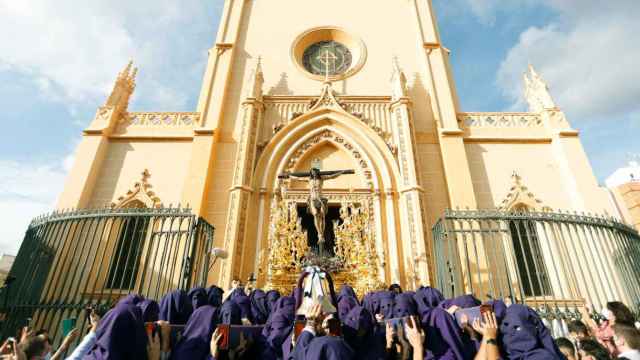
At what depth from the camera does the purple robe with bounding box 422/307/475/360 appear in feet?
10.1

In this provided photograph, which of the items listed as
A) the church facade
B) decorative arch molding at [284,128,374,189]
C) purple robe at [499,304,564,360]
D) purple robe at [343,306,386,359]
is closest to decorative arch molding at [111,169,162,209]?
the church facade

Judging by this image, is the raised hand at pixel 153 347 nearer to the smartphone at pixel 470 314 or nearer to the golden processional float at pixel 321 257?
the smartphone at pixel 470 314

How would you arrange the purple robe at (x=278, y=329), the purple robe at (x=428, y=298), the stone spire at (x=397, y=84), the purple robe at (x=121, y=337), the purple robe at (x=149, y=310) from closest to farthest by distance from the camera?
the purple robe at (x=121, y=337)
the purple robe at (x=278, y=329)
the purple robe at (x=149, y=310)
the purple robe at (x=428, y=298)
the stone spire at (x=397, y=84)

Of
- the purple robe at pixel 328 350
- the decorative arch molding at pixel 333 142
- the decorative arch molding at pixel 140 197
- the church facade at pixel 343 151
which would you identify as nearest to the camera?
the purple robe at pixel 328 350

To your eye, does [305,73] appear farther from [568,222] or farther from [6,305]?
[6,305]

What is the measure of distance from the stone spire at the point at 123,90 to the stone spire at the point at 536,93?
1669cm

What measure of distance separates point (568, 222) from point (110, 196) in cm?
1346

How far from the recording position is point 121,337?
259cm

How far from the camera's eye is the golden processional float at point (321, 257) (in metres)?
9.67

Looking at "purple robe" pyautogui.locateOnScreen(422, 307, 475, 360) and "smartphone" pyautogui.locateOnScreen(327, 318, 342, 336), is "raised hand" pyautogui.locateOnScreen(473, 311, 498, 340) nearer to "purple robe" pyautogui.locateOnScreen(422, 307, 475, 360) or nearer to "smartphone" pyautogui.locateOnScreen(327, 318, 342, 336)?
"purple robe" pyautogui.locateOnScreen(422, 307, 475, 360)

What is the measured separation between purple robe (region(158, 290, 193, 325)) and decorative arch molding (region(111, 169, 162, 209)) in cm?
806

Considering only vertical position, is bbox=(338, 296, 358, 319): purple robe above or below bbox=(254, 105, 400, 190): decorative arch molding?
below

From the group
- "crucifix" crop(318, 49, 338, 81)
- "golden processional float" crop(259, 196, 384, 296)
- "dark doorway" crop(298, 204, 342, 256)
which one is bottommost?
Answer: "golden processional float" crop(259, 196, 384, 296)

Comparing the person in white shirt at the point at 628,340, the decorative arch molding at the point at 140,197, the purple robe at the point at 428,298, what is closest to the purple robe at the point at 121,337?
the purple robe at the point at 428,298
